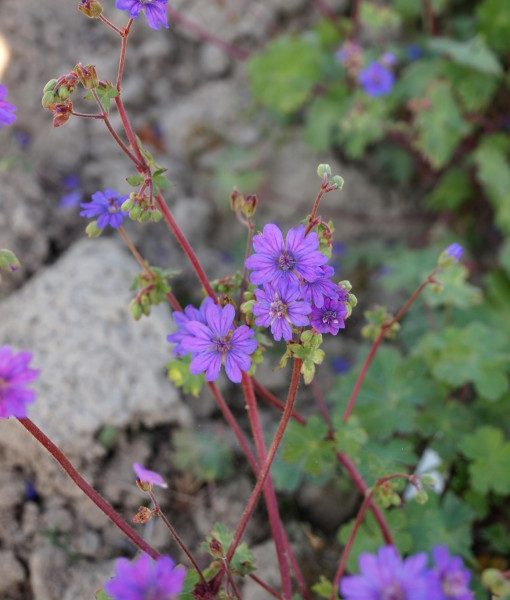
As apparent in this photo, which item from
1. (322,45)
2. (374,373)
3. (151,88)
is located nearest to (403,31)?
(322,45)

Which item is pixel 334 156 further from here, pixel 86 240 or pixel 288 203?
pixel 86 240

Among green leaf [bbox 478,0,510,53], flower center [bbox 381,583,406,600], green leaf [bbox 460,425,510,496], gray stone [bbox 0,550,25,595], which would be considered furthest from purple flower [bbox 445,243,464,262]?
green leaf [bbox 478,0,510,53]

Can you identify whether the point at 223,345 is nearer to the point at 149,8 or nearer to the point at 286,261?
the point at 286,261

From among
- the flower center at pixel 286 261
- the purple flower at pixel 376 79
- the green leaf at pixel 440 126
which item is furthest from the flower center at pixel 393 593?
the purple flower at pixel 376 79

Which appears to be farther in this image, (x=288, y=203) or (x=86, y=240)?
(x=288, y=203)

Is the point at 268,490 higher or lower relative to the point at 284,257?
lower

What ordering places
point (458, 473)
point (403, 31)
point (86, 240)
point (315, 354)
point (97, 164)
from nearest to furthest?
point (315, 354), point (458, 473), point (86, 240), point (97, 164), point (403, 31)

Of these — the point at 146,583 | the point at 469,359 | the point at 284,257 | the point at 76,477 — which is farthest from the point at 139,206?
the point at 469,359
